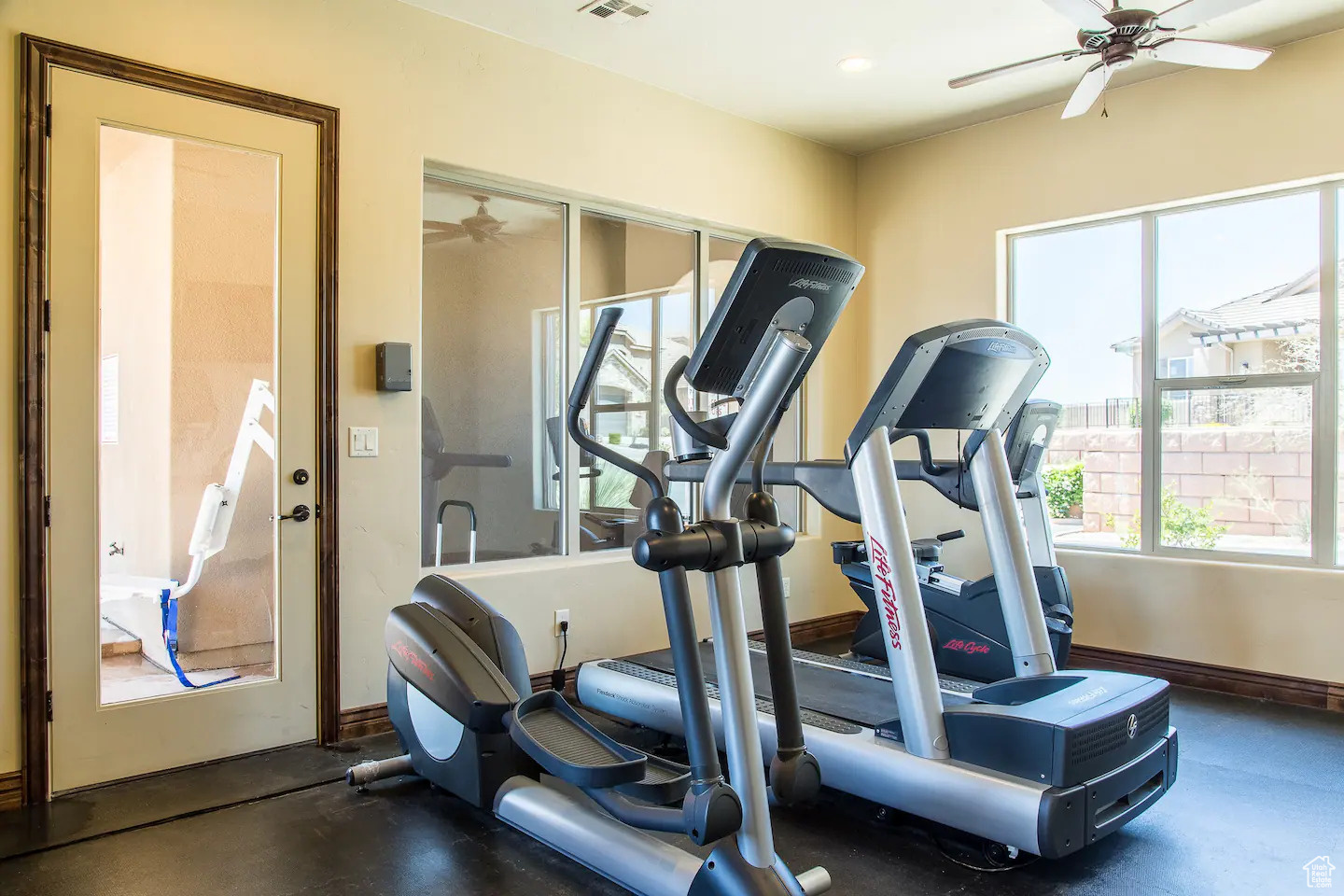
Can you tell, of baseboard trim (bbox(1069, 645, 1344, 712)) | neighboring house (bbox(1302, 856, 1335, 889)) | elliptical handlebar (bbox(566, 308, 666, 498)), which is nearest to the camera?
elliptical handlebar (bbox(566, 308, 666, 498))

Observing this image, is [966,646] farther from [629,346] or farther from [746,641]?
[746,641]

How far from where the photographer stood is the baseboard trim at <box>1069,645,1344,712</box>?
3.84 metres

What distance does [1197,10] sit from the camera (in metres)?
2.84

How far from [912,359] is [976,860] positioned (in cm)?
138

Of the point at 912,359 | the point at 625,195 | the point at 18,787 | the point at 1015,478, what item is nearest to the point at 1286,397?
the point at 1015,478

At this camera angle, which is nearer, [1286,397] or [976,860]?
[976,860]

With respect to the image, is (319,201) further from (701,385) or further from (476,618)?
(701,385)

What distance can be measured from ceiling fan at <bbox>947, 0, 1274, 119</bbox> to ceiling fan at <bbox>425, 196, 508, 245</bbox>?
218 centimetres

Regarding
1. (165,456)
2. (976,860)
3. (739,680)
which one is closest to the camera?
(739,680)

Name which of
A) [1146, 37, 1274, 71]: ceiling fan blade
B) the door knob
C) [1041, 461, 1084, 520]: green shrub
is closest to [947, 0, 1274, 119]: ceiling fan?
[1146, 37, 1274, 71]: ceiling fan blade

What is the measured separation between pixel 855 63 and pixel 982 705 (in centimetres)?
300

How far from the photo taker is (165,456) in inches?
120

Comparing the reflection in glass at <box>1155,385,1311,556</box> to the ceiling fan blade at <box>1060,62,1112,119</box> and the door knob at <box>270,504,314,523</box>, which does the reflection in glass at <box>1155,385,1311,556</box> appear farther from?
the door knob at <box>270,504,314,523</box>

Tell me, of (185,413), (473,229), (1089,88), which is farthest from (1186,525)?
(185,413)
